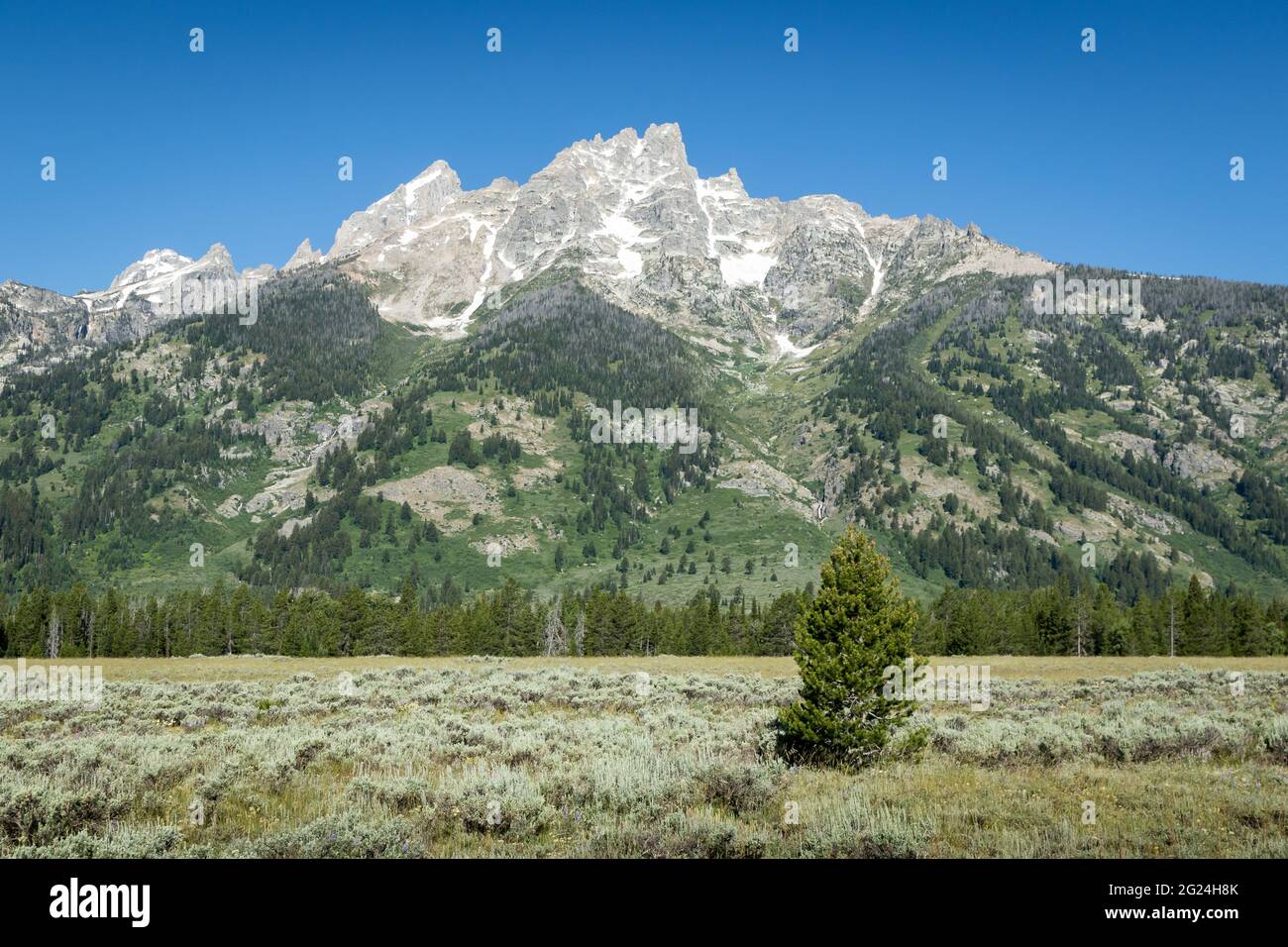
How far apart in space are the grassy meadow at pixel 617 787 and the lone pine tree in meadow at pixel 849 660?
120 centimetres

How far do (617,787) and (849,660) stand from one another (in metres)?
7.65

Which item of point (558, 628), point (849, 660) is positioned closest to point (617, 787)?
point (849, 660)

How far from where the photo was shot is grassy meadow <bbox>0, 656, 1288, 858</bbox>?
40.6ft

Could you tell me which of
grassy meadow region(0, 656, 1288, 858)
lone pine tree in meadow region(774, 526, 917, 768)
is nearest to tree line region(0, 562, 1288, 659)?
grassy meadow region(0, 656, 1288, 858)

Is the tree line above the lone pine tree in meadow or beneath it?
beneath

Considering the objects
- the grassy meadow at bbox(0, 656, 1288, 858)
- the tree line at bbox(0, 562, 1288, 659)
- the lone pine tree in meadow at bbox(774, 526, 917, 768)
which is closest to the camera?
the grassy meadow at bbox(0, 656, 1288, 858)

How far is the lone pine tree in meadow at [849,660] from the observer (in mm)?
20031

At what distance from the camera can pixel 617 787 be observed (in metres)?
16.1

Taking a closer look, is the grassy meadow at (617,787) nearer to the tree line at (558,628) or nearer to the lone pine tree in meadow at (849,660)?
the lone pine tree in meadow at (849,660)

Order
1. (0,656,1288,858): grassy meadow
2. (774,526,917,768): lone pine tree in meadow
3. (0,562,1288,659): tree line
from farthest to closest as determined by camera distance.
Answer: (0,562,1288,659): tree line → (774,526,917,768): lone pine tree in meadow → (0,656,1288,858): grassy meadow

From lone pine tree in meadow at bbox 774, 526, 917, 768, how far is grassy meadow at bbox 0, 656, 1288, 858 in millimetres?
1196

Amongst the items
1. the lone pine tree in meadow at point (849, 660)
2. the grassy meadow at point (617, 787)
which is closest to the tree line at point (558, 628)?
the grassy meadow at point (617, 787)

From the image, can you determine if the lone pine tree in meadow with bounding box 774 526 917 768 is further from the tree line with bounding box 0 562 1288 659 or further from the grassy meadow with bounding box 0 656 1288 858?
the tree line with bounding box 0 562 1288 659
